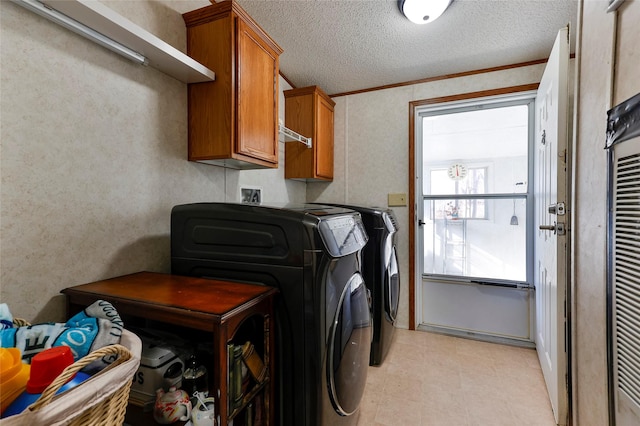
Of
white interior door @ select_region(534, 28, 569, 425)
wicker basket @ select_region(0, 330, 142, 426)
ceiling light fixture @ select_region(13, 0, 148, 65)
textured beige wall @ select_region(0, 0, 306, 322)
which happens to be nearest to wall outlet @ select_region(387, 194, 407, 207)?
white interior door @ select_region(534, 28, 569, 425)

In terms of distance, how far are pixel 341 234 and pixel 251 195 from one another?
115 cm

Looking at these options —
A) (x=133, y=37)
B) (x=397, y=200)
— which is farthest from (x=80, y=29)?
(x=397, y=200)

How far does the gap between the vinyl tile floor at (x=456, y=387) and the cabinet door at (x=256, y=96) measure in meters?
1.62

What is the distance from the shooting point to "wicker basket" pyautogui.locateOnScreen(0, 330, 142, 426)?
381 millimetres

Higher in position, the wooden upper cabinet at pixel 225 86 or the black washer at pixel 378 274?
the wooden upper cabinet at pixel 225 86

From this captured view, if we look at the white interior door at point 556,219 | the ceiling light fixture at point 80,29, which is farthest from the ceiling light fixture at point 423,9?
the ceiling light fixture at point 80,29

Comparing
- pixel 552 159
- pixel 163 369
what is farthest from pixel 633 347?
pixel 163 369

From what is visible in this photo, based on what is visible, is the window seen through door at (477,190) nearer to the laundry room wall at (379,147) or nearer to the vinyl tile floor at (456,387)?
the laundry room wall at (379,147)

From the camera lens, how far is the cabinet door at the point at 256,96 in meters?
1.40

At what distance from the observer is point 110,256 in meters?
1.15

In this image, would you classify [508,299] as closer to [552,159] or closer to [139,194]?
[552,159]

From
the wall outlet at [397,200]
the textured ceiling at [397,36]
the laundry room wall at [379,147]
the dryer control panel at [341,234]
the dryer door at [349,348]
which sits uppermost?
the textured ceiling at [397,36]

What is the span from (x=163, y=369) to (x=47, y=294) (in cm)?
50

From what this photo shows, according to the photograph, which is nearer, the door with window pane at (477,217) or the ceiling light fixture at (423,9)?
the ceiling light fixture at (423,9)
